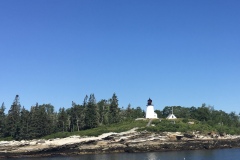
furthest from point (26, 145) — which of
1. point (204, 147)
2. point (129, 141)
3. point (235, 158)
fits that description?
point (235, 158)

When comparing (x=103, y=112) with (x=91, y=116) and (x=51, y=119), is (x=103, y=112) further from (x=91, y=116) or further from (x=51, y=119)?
(x=51, y=119)

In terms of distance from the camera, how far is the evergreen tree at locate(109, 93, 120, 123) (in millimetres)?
91125

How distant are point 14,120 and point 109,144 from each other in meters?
32.7

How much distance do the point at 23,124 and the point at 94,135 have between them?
2252 centimetres

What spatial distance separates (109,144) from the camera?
67938 mm

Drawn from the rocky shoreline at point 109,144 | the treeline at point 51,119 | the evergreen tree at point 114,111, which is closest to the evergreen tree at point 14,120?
the treeline at point 51,119

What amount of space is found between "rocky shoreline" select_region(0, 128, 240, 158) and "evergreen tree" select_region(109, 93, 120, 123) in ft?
66.7

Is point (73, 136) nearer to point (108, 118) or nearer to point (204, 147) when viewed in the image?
point (108, 118)

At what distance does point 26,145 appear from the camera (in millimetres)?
70000

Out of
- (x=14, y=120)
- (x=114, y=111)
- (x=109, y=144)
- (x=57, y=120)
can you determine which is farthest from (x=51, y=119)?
(x=109, y=144)

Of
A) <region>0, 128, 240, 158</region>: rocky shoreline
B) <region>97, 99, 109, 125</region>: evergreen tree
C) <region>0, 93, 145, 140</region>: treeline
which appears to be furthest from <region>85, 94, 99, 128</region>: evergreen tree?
<region>0, 128, 240, 158</region>: rocky shoreline

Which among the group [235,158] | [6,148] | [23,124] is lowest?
[235,158]

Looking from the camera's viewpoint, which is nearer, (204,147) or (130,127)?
(204,147)

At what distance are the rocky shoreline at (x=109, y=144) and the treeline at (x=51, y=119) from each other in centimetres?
999
